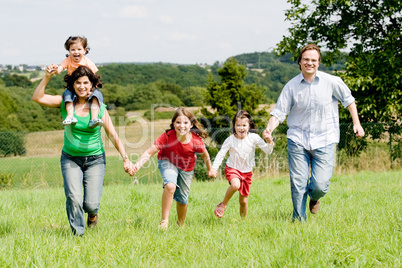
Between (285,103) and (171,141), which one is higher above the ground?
(285,103)

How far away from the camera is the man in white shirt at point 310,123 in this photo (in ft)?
15.9

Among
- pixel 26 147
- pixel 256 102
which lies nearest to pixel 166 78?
pixel 256 102

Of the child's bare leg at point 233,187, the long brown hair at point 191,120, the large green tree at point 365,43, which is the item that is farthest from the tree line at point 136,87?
the long brown hair at point 191,120

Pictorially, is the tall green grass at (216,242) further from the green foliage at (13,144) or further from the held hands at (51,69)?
the green foliage at (13,144)

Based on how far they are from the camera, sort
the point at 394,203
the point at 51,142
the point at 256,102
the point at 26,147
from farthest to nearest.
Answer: the point at 256,102, the point at 51,142, the point at 26,147, the point at 394,203

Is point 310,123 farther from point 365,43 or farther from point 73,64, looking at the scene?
point 365,43

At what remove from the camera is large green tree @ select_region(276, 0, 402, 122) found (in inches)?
555

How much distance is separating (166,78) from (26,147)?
6172 cm

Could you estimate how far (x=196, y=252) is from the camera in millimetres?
3443

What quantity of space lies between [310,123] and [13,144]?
49.3 ft

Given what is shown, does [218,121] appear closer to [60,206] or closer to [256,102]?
[256,102]

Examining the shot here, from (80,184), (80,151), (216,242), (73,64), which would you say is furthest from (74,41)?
(216,242)

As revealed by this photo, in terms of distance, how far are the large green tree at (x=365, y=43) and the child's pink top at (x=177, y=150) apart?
1018 centimetres

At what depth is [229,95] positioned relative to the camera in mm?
23828
